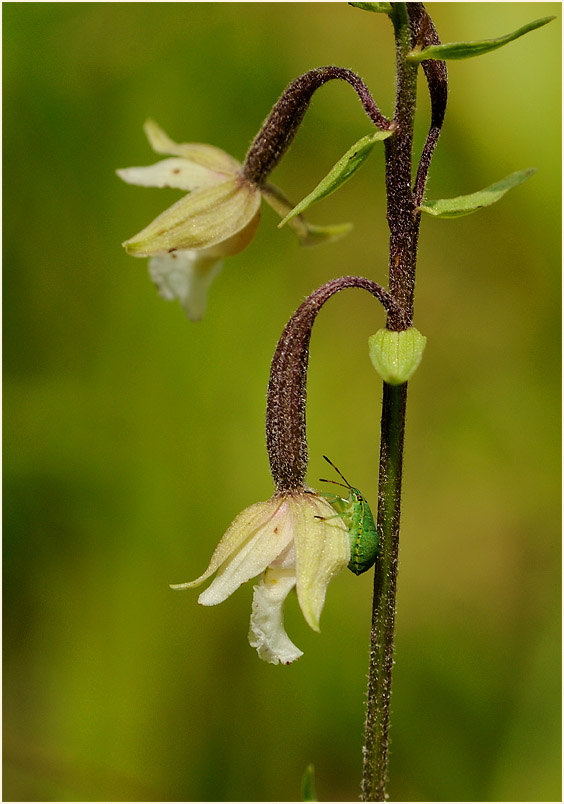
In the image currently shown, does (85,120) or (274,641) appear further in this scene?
(85,120)

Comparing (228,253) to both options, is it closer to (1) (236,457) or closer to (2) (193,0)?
(1) (236,457)

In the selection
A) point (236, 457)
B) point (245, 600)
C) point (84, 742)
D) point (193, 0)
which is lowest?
point (84, 742)

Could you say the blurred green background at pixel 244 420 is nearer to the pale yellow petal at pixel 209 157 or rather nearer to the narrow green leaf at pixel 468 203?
the pale yellow petal at pixel 209 157

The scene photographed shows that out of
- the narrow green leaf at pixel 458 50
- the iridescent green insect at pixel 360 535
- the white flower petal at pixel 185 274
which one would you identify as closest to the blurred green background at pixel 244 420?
the white flower petal at pixel 185 274

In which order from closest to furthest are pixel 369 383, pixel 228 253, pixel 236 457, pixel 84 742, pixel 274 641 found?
pixel 274 641
pixel 228 253
pixel 84 742
pixel 236 457
pixel 369 383

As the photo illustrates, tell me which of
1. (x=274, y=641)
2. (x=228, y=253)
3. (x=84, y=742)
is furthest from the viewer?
(x=84, y=742)

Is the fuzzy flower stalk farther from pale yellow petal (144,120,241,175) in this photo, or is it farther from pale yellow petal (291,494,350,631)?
pale yellow petal (144,120,241,175)

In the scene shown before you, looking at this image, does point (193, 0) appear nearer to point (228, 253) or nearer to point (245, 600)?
point (228, 253)

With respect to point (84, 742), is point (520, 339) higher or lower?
higher

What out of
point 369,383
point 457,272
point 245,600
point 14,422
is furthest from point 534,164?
point 14,422
